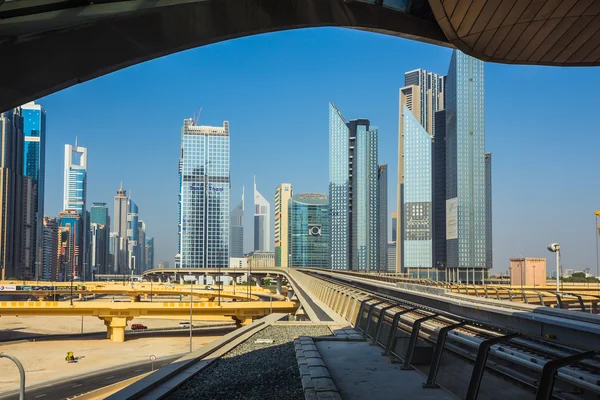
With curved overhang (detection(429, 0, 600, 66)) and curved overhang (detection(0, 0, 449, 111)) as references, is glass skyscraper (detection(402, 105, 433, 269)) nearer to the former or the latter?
curved overhang (detection(429, 0, 600, 66))

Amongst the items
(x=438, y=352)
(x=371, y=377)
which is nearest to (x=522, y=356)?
(x=438, y=352)

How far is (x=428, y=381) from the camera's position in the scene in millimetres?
10641

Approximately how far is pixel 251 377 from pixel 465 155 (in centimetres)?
13352

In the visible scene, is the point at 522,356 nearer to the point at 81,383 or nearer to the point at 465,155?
the point at 81,383

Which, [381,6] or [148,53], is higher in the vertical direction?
[381,6]

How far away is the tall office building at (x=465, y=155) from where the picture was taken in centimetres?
13838

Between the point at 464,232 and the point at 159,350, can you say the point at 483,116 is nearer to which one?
the point at 464,232

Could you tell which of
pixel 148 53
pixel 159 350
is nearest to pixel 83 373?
pixel 159 350

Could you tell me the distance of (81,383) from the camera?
35438 mm

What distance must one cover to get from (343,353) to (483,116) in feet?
442

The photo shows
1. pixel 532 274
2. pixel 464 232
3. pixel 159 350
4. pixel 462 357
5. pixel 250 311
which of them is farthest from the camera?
pixel 464 232

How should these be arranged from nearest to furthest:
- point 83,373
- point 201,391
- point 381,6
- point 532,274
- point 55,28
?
point 55,28 < point 381,6 < point 201,391 < point 83,373 < point 532,274

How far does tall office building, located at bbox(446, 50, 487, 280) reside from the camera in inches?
5448

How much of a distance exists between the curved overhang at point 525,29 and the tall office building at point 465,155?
423ft
